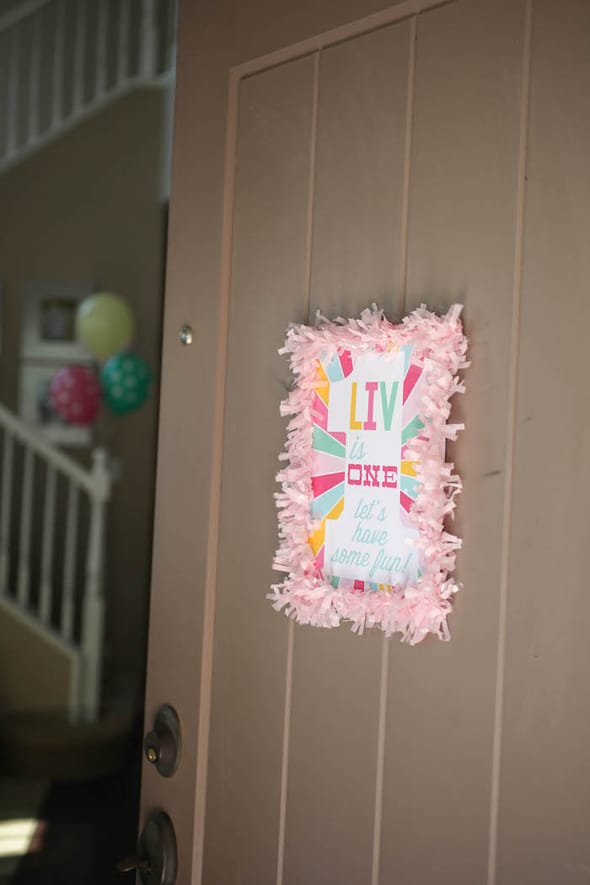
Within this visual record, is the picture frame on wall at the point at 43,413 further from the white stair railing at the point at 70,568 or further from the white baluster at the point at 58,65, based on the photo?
the white baluster at the point at 58,65

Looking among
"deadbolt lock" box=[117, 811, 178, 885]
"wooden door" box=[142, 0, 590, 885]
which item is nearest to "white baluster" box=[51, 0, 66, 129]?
"wooden door" box=[142, 0, 590, 885]

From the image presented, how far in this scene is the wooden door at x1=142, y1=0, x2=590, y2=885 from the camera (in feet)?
2.80

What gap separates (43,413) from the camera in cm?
471

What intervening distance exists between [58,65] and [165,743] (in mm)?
4312

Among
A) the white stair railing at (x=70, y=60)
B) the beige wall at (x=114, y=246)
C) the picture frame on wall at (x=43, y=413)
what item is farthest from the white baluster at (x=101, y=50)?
the picture frame on wall at (x=43, y=413)

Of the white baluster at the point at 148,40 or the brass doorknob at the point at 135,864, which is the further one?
the white baluster at the point at 148,40

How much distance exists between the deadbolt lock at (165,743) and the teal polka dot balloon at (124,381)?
10.4 ft

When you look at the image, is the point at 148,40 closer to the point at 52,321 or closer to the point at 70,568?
the point at 52,321

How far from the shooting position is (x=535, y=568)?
0.86 m

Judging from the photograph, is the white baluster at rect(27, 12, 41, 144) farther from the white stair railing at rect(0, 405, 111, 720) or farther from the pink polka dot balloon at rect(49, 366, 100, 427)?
the white stair railing at rect(0, 405, 111, 720)

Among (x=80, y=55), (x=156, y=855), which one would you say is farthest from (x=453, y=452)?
(x=80, y=55)

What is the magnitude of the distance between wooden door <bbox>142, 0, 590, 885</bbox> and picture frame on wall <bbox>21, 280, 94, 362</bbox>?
11.9 ft

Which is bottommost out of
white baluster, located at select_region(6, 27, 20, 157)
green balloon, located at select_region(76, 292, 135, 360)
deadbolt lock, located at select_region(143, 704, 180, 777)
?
deadbolt lock, located at select_region(143, 704, 180, 777)

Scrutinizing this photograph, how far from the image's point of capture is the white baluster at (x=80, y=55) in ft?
15.0
